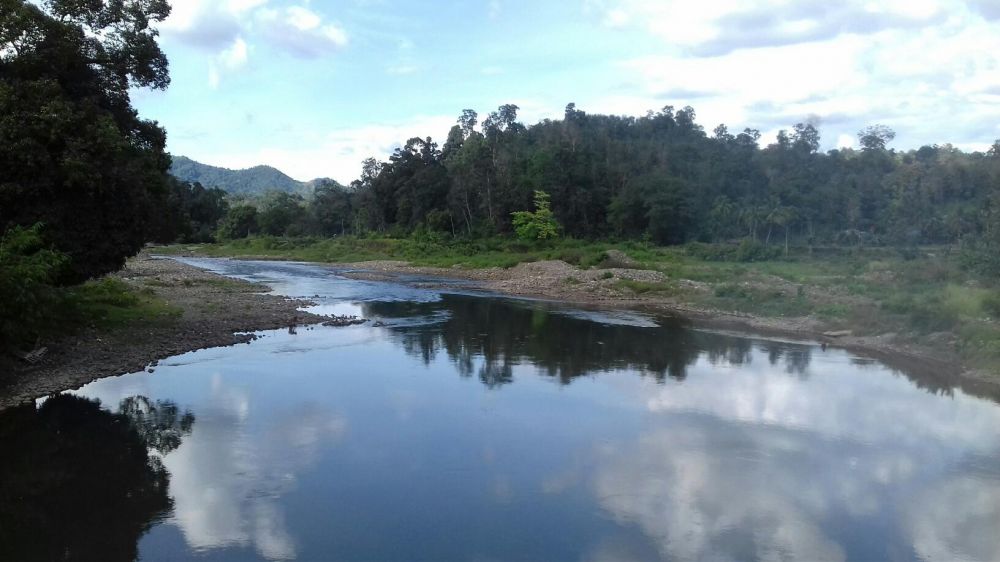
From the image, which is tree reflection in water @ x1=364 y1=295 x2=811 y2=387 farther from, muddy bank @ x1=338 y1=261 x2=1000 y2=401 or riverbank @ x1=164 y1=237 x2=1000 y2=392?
riverbank @ x1=164 y1=237 x2=1000 y2=392

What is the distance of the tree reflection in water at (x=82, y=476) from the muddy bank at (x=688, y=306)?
18214 mm

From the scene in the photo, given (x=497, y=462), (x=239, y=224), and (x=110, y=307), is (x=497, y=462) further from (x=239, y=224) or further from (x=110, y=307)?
(x=239, y=224)

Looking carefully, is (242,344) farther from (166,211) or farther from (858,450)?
(858,450)

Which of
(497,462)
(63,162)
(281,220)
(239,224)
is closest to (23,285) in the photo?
(63,162)

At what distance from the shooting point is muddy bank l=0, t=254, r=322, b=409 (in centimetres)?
1547

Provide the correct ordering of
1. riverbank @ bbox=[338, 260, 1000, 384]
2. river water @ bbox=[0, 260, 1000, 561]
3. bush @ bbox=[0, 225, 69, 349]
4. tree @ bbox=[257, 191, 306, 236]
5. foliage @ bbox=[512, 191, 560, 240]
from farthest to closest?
tree @ bbox=[257, 191, 306, 236], foliage @ bbox=[512, 191, 560, 240], riverbank @ bbox=[338, 260, 1000, 384], bush @ bbox=[0, 225, 69, 349], river water @ bbox=[0, 260, 1000, 561]

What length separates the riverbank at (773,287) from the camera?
22844 millimetres

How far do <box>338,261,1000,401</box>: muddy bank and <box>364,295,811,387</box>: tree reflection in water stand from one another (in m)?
2.19

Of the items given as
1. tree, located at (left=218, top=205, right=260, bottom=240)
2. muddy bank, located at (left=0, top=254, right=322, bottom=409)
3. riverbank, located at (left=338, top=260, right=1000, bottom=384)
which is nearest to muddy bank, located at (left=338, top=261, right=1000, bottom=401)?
riverbank, located at (left=338, top=260, right=1000, bottom=384)

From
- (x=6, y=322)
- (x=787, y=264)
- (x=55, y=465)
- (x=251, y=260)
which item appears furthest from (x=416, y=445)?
(x=251, y=260)

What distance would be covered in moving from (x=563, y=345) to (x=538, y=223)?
40.0 m

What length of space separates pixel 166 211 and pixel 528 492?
14.9 m

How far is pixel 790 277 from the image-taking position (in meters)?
40.4

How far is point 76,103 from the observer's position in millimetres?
17641
